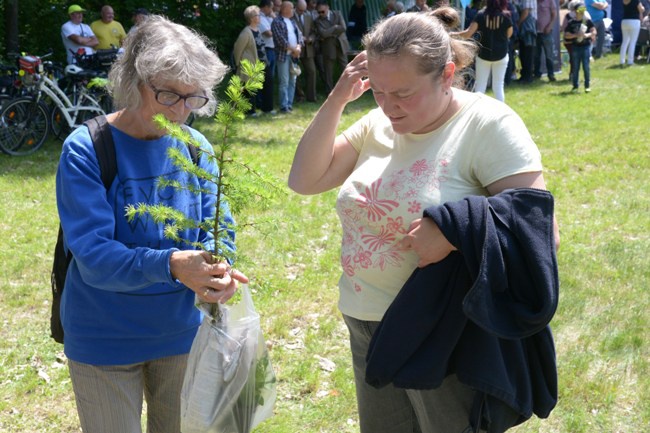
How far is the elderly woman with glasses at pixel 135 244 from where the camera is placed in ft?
7.16

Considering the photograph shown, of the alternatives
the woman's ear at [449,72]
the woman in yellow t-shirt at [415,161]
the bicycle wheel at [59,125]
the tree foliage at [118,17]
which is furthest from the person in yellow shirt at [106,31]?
the woman's ear at [449,72]

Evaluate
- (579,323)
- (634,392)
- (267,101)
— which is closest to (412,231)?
(634,392)

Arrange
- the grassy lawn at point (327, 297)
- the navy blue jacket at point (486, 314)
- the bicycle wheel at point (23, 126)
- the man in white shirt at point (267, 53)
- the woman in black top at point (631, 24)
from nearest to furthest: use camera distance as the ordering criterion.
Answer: the navy blue jacket at point (486, 314) < the grassy lawn at point (327, 297) < the bicycle wheel at point (23, 126) < the man in white shirt at point (267, 53) < the woman in black top at point (631, 24)

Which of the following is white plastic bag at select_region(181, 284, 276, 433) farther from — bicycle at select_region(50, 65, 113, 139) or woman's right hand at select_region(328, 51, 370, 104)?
bicycle at select_region(50, 65, 113, 139)

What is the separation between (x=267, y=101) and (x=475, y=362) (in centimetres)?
1159

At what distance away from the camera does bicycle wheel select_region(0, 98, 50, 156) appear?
31.2ft

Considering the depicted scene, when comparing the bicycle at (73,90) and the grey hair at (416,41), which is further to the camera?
the bicycle at (73,90)

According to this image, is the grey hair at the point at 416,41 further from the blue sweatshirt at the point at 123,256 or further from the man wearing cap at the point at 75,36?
the man wearing cap at the point at 75,36

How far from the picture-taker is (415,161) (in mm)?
2188

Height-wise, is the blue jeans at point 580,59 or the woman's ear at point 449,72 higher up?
the woman's ear at point 449,72

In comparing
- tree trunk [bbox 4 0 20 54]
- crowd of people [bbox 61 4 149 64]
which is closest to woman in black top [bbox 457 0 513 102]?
crowd of people [bbox 61 4 149 64]

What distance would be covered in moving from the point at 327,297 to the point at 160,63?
3.32 meters

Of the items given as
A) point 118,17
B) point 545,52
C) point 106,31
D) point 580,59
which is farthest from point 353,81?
point 545,52

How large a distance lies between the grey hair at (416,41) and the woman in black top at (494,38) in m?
8.80
